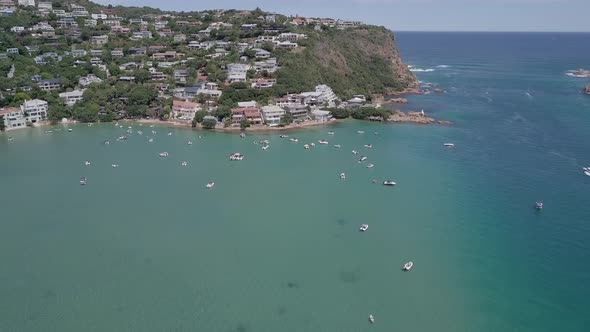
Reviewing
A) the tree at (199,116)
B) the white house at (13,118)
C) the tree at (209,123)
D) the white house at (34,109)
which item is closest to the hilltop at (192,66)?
the tree at (199,116)

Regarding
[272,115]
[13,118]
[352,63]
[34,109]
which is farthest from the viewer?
[352,63]

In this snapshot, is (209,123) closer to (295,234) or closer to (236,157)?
(236,157)

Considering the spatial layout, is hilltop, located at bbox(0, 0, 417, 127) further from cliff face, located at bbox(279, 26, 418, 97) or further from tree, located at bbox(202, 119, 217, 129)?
tree, located at bbox(202, 119, 217, 129)

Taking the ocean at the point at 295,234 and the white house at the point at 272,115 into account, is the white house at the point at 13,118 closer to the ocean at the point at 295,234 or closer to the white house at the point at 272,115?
the ocean at the point at 295,234

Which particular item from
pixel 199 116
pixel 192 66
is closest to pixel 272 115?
pixel 199 116

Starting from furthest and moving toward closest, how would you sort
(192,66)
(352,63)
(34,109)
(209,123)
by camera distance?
(352,63), (192,66), (34,109), (209,123)

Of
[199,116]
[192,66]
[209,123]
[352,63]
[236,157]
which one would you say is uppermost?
[352,63]
